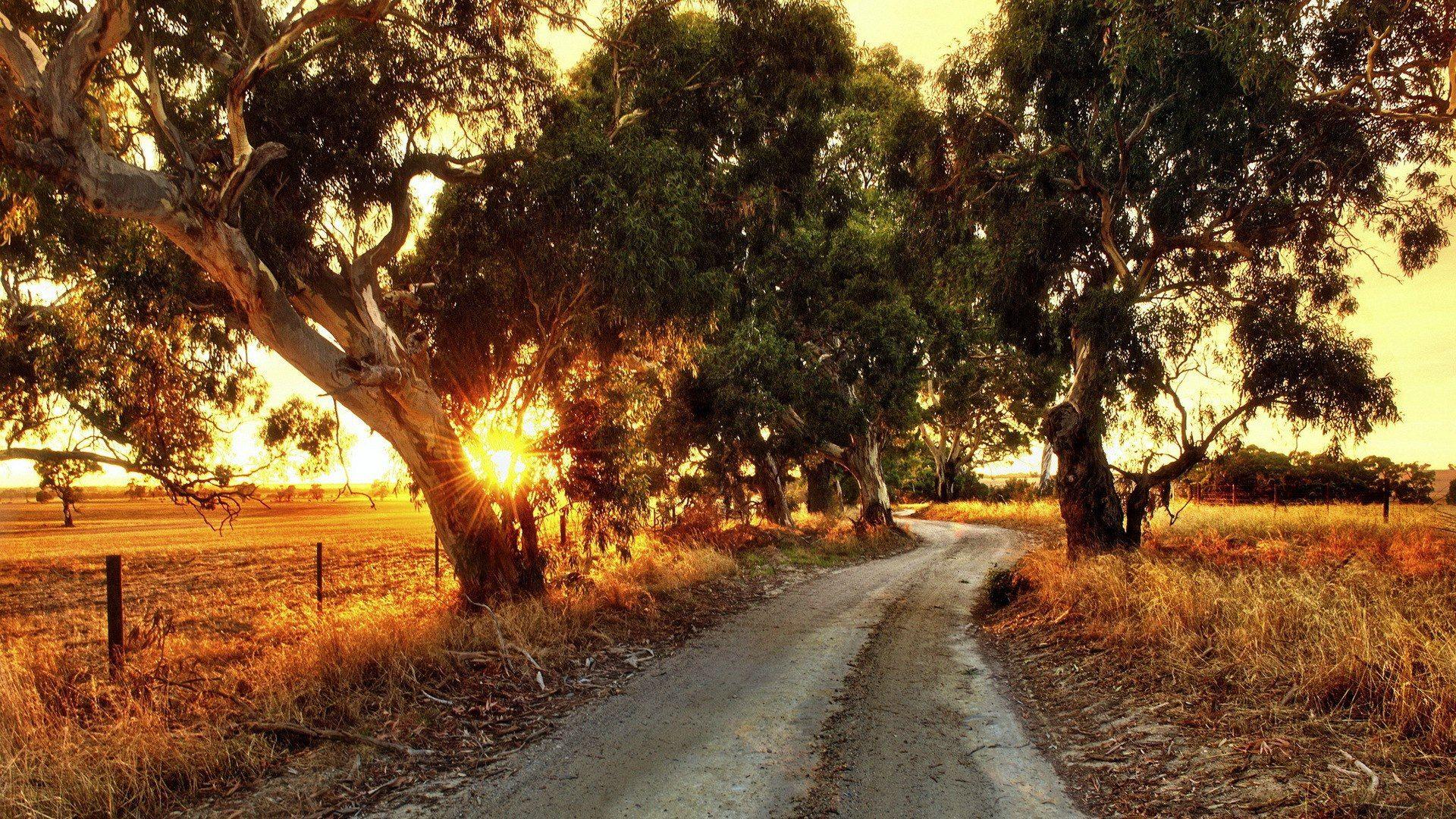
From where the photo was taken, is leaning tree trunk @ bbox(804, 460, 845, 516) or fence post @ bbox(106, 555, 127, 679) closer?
fence post @ bbox(106, 555, 127, 679)

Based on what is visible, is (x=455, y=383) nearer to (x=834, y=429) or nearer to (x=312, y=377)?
(x=312, y=377)

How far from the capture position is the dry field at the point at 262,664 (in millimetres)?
4727

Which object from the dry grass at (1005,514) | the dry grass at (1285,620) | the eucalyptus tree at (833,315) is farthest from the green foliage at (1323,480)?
the dry grass at (1285,620)

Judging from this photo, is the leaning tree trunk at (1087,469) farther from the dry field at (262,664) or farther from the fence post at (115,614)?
the fence post at (115,614)

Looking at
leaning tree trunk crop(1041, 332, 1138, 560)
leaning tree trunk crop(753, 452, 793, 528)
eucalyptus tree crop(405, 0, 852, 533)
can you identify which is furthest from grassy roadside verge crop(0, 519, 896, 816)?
leaning tree trunk crop(753, 452, 793, 528)

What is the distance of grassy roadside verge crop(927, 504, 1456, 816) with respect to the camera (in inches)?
170

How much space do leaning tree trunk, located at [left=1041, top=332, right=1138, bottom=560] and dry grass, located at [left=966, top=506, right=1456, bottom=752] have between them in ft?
2.06

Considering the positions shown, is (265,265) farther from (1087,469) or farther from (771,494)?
(771,494)

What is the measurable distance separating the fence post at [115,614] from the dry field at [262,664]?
0.21 meters

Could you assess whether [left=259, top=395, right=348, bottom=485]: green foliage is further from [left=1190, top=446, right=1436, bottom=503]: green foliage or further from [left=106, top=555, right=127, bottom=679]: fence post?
[left=1190, top=446, right=1436, bottom=503]: green foliage

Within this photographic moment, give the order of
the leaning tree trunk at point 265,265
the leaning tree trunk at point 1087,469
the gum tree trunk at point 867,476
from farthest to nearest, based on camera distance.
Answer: the gum tree trunk at point 867,476 → the leaning tree trunk at point 1087,469 → the leaning tree trunk at point 265,265

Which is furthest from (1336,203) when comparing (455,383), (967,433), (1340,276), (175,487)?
(967,433)

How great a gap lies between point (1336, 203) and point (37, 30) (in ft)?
58.9

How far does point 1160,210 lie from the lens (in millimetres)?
11484
